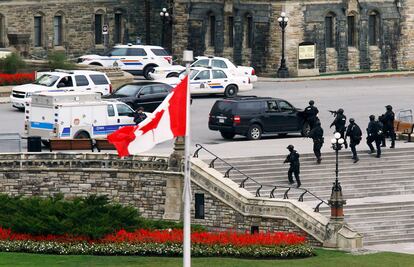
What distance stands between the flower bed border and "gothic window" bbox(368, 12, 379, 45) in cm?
4196

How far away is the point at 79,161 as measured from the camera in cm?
5834

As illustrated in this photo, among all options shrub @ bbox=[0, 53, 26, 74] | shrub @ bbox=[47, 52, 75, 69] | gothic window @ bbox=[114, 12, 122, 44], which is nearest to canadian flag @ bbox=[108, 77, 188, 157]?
shrub @ bbox=[0, 53, 26, 74]

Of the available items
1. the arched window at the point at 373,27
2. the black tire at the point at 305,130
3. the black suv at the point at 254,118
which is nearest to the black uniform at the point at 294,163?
the black suv at the point at 254,118

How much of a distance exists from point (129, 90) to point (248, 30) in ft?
70.8

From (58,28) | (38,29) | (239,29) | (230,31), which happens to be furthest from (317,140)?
(58,28)

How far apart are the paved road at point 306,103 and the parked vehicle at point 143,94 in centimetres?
152

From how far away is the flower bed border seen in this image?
51312 millimetres

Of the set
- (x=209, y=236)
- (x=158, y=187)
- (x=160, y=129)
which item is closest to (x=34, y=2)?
(x=158, y=187)

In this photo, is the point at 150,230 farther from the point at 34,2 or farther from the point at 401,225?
the point at 34,2

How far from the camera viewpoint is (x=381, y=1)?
92438 millimetres

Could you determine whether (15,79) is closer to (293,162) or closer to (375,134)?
(375,134)

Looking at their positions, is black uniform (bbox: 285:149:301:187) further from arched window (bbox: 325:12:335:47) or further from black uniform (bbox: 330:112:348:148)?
arched window (bbox: 325:12:335:47)

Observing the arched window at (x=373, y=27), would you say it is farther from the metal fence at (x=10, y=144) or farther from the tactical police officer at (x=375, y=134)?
the metal fence at (x=10, y=144)

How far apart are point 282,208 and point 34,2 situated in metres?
40.2
